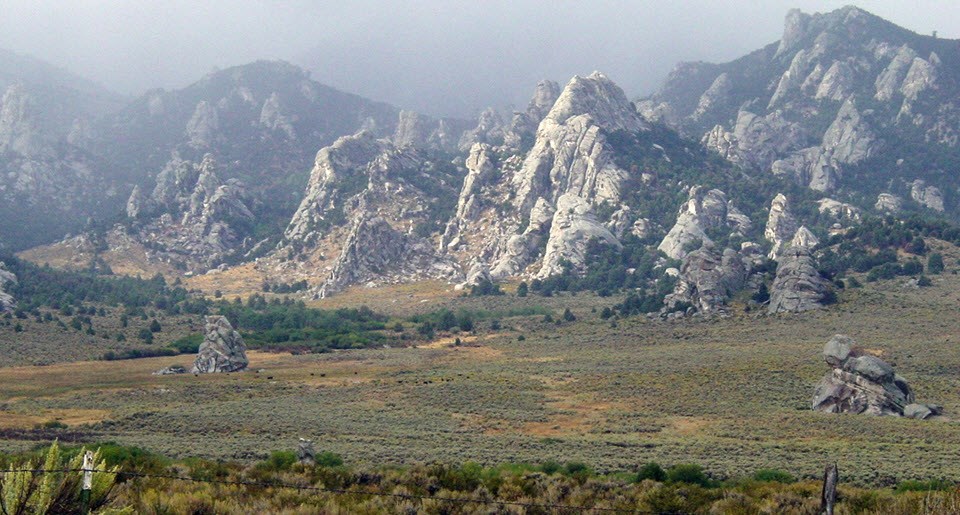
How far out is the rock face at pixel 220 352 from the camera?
79375 millimetres

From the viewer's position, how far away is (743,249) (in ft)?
462

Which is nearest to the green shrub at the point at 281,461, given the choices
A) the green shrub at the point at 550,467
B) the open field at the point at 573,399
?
the open field at the point at 573,399

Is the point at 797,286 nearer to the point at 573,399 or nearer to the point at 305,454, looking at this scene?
the point at 573,399

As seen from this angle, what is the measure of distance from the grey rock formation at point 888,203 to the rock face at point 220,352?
129 meters

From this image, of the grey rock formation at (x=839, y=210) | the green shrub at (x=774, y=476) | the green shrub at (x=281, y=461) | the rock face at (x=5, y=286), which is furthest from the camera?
the grey rock formation at (x=839, y=210)

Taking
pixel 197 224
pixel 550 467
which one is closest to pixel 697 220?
pixel 197 224

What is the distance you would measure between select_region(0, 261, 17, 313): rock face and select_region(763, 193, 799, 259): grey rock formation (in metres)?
112

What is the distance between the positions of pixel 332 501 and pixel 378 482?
15.6 ft

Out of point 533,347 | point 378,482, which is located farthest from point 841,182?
point 378,482

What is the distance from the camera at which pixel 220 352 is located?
263 feet

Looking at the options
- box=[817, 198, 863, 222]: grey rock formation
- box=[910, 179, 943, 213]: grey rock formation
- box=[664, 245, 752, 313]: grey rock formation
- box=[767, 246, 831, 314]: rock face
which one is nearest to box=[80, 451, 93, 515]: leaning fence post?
box=[767, 246, 831, 314]: rock face

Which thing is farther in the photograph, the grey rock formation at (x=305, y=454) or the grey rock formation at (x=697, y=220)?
the grey rock formation at (x=697, y=220)

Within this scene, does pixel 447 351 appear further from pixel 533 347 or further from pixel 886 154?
pixel 886 154

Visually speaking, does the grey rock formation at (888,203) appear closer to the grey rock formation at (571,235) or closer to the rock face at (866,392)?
the grey rock formation at (571,235)
